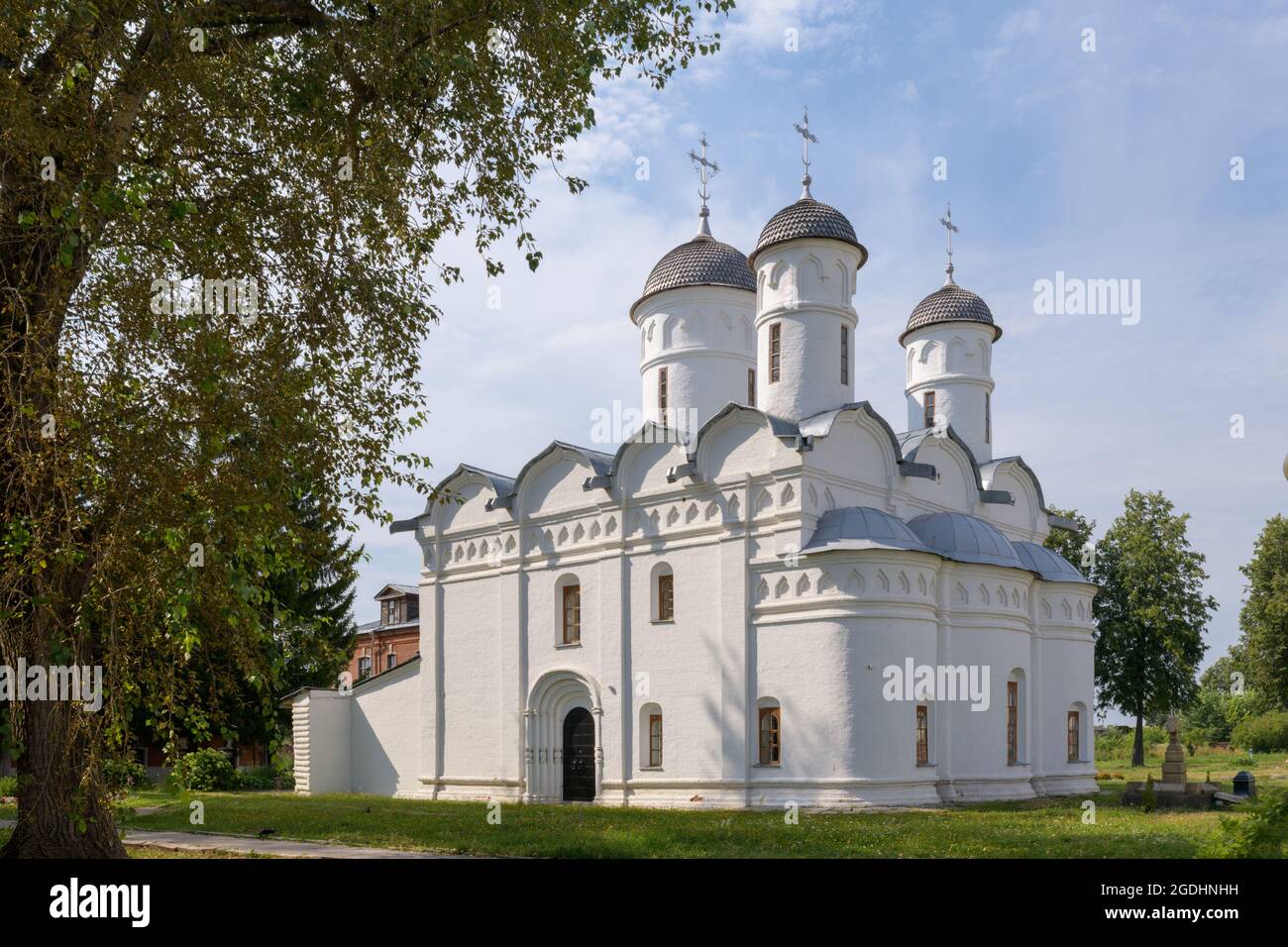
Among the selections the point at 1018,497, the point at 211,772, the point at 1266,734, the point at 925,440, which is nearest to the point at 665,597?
the point at 925,440

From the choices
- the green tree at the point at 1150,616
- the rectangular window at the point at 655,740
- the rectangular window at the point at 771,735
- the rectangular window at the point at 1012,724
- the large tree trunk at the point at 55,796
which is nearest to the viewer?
the large tree trunk at the point at 55,796

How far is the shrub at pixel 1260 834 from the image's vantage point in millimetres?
8289

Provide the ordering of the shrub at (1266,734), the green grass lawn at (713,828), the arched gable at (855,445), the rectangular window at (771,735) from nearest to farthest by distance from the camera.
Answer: the green grass lawn at (713,828), the rectangular window at (771,735), the arched gable at (855,445), the shrub at (1266,734)

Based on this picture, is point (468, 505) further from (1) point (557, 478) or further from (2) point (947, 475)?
(2) point (947, 475)

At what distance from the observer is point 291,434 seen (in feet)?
36.0

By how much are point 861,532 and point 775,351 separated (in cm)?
547

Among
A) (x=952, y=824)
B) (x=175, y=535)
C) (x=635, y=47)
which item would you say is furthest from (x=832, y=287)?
(x=175, y=535)

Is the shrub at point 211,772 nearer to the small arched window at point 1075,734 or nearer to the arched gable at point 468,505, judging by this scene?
the arched gable at point 468,505

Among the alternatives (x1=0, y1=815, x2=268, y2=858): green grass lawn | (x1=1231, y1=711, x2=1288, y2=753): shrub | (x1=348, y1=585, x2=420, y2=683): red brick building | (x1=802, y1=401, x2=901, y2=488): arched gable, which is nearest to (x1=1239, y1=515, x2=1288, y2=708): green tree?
(x1=1231, y1=711, x2=1288, y2=753): shrub

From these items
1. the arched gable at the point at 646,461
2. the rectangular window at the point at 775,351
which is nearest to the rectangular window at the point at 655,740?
the arched gable at the point at 646,461

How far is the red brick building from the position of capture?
46438mm

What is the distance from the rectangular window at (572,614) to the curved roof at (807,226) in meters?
8.34

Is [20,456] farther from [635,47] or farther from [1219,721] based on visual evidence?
[1219,721]

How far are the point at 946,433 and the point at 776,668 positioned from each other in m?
7.71
